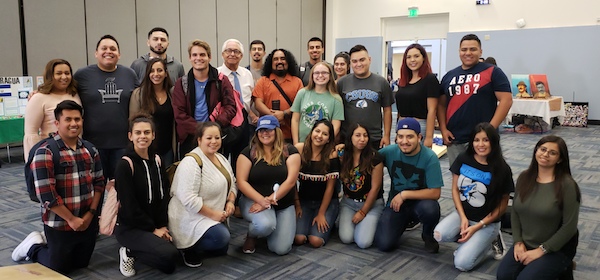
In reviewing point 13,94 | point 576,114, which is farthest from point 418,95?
point 576,114

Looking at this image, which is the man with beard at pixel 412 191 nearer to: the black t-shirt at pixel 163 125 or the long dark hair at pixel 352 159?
the long dark hair at pixel 352 159

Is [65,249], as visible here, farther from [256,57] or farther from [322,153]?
[256,57]

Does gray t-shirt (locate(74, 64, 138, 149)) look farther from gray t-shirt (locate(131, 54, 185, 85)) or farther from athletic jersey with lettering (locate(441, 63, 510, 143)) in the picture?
athletic jersey with lettering (locate(441, 63, 510, 143))

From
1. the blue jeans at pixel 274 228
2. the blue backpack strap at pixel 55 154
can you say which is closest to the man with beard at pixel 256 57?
the blue jeans at pixel 274 228

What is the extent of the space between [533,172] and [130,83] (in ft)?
8.79

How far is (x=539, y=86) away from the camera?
9.46 m

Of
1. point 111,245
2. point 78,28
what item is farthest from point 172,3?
point 111,245

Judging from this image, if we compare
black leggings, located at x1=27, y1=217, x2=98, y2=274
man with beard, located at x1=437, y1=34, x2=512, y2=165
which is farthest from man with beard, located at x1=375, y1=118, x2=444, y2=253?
black leggings, located at x1=27, y1=217, x2=98, y2=274

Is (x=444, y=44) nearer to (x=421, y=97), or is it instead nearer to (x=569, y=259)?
(x=421, y=97)

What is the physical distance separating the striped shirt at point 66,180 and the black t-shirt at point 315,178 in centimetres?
135

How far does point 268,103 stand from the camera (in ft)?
13.1

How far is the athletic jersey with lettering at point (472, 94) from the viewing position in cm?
322

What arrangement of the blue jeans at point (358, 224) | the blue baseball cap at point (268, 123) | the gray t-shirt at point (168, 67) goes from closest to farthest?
the blue baseball cap at point (268, 123) → the blue jeans at point (358, 224) → the gray t-shirt at point (168, 67)

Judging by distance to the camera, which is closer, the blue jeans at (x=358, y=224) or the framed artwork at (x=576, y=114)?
the blue jeans at (x=358, y=224)
